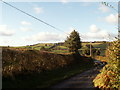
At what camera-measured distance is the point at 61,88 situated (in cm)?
1334

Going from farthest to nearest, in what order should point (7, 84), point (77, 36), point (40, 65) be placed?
point (77, 36), point (40, 65), point (7, 84)

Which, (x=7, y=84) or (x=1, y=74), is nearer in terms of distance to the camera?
(x=7, y=84)

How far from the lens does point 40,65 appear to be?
21.4 metres

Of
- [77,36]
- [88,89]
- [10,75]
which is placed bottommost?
[88,89]

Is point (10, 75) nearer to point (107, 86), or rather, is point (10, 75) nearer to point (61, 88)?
point (61, 88)

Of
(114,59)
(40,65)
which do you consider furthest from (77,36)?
(114,59)

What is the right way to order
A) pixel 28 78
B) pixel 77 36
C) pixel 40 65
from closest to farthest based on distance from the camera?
pixel 28 78, pixel 40 65, pixel 77 36

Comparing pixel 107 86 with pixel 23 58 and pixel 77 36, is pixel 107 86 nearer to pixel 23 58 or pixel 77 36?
pixel 23 58

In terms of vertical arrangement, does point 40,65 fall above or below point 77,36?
below

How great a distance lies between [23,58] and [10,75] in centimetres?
567

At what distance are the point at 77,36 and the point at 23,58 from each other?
149 ft

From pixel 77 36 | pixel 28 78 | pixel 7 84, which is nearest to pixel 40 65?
pixel 28 78

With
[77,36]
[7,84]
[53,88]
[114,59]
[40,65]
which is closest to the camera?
[114,59]

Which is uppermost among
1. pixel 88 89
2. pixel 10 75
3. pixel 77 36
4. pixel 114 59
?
pixel 77 36
